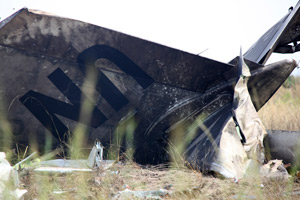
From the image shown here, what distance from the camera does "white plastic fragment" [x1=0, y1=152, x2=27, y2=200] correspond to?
1.97 m

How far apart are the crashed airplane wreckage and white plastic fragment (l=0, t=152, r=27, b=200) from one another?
1.35 m

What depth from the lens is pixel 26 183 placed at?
100 inches

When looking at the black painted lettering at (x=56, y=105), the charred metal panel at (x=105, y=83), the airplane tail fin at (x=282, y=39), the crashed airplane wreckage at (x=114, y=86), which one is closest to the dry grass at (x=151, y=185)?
the crashed airplane wreckage at (x=114, y=86)

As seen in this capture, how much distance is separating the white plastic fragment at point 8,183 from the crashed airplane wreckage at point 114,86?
4.43ft

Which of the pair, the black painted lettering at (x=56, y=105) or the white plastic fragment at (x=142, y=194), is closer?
the white plastic fragment at (x=142, y=194)

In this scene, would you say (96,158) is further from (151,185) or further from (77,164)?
(151,185)

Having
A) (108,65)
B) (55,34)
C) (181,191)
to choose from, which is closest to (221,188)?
(181,191)

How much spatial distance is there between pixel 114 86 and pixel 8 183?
1617 millimetres

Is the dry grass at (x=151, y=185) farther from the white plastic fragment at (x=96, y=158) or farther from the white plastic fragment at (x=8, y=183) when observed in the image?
the white plastic fragment at (x=8, y=183)

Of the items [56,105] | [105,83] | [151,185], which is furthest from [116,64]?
[151,185]

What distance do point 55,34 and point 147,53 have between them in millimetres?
881

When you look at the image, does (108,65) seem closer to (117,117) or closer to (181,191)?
(117,117)

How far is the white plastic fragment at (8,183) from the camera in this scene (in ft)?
6.48

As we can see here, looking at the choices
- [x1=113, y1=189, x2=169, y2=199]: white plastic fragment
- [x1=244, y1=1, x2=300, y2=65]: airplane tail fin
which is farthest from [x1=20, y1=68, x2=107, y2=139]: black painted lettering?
[x1=244, y1=1, x2=300, y2=65]: airplane tail fin
